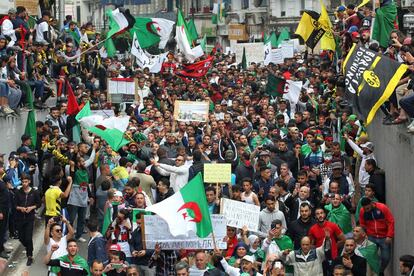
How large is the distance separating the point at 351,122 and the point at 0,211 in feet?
22.1

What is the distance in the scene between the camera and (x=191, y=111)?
81.7 ft

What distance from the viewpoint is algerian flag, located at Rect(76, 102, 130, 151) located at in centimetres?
2045

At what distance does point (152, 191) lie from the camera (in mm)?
19031

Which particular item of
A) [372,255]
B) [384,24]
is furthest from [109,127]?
[372,255]

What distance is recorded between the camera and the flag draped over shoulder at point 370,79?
55.2 ft

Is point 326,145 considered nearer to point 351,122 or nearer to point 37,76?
point 351,122

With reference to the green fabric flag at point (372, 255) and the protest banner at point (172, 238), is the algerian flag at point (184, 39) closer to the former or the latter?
the green fabric flag at point (372, 255)

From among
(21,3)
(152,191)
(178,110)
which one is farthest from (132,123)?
(21,3)

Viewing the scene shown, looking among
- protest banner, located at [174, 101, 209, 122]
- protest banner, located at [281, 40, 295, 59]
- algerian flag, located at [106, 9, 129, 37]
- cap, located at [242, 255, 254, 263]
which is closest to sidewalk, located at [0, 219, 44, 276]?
protest banner, located at [174, 101, 209, 122]

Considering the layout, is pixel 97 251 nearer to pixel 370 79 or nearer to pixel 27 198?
pixel 27 198

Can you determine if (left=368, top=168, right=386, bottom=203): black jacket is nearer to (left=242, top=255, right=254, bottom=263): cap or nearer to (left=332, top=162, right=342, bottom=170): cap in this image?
(left=332, top=162, right=342, bottom=170): cap

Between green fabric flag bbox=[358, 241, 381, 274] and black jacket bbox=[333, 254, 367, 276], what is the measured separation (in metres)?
0.16

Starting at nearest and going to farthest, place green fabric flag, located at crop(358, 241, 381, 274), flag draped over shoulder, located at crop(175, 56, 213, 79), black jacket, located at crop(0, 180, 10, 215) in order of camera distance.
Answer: green fabric flag, located at crop(358, 241, 381, 274)
black jacket, located at crop(0, 180, 10, 215)
flag draped over shoulder, located at crop(175, 56, 213, 79)

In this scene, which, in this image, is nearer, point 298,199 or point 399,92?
point 298,199
